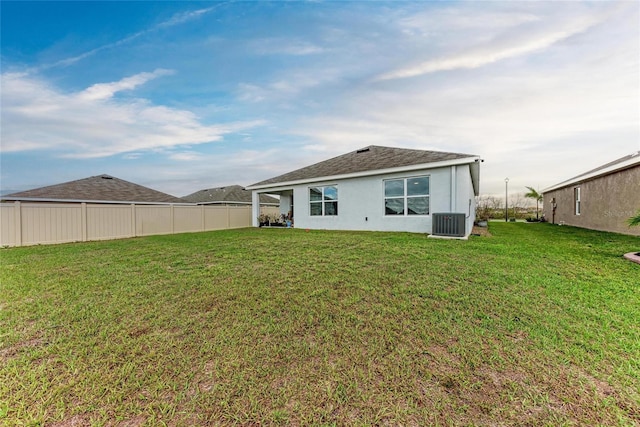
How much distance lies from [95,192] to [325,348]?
70.8ft

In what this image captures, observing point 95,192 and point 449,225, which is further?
point 95,192

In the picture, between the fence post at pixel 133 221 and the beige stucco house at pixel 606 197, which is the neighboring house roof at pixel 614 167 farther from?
the fence post at pixel 133 221

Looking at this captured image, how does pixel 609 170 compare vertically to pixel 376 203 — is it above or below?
above

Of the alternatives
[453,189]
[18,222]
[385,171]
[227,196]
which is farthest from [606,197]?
[227,196]

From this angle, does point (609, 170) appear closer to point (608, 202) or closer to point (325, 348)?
point (608, 202)

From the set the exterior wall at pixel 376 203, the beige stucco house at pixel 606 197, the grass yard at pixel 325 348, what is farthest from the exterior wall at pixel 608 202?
the grass yard at pixel 325 348

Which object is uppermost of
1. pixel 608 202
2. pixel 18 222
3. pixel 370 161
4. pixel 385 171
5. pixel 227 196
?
pixel 370 161

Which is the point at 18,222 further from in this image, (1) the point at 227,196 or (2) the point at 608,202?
(2) the point at 608,202

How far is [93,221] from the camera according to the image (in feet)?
36.2

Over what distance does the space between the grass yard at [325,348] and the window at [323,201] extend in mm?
8502

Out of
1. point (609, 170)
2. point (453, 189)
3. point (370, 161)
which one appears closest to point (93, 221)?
point (370, 161)

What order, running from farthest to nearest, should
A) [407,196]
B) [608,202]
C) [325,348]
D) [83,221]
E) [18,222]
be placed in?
[608,202] < [83,221] < [407,196] < [18,222] < [325,348]

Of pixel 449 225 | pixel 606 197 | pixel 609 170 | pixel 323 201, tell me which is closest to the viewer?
pixel 449 225

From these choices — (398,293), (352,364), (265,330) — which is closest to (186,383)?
(265,330)
